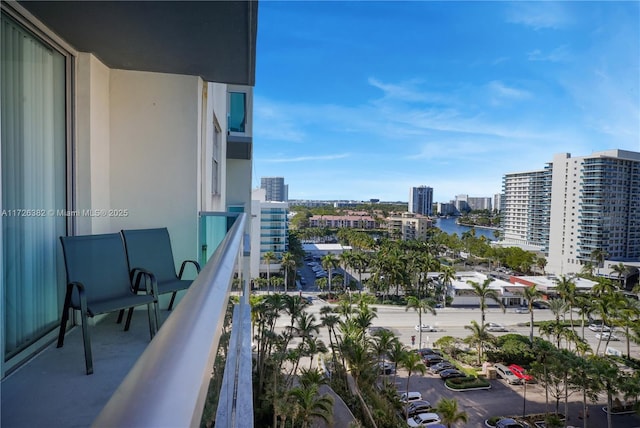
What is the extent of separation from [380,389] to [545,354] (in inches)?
404

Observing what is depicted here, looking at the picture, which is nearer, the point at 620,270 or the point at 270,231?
the point at 620,270

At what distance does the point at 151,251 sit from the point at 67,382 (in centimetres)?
146

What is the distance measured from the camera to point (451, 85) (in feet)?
211

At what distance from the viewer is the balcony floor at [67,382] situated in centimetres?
195

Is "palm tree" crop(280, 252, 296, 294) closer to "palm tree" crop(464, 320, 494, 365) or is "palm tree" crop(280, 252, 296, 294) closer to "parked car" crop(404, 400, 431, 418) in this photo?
"palm tree" crop(464, 320, 494, 365)

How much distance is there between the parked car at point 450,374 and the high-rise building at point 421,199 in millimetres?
100635

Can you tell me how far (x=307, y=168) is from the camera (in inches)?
4183

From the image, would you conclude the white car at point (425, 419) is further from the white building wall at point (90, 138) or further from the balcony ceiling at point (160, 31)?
the balcony ceiling at point (160, 31)

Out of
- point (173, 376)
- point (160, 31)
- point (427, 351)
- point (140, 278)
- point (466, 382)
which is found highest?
point (160, 31)

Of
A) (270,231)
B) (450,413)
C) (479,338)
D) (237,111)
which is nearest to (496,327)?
(479,338)

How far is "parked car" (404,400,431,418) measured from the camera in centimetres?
1738

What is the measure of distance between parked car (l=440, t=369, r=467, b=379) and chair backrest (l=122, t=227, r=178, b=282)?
21481 millimetres

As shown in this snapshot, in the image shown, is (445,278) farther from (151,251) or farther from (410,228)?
(410,228)

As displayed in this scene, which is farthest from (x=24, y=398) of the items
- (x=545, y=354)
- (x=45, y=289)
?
(x=545, y=354)
